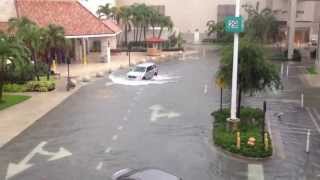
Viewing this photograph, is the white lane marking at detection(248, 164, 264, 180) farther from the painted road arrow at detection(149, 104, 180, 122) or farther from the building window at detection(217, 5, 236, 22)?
the building window at detection(217, 5, 236, 22)

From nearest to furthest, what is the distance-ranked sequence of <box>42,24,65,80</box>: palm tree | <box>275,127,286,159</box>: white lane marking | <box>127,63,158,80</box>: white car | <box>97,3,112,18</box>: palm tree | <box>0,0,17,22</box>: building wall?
<box>275,127,286,159</box>: white lane marking
<box>42,24,65,80</box>: palm tree
<box>127,63,158,80</box>: white car
<box>0,0,17,22</box>: building wall
<box>97,3,112,18</box>: palm tree

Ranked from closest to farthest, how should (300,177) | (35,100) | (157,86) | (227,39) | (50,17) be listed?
(300,177) → (35,100) → (157,86) → (50,17) → (227,39)

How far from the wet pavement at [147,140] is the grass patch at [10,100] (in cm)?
338

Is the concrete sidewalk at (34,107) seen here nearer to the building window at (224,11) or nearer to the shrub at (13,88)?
the shrub at (13,88)

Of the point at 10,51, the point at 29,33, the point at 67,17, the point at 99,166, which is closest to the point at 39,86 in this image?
the point at 29,33

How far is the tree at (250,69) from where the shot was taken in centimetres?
2681

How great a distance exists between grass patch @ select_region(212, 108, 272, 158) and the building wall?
3272 cm

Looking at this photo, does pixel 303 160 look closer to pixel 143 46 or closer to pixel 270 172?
pixel 270 172

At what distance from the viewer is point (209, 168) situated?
69.4 feet

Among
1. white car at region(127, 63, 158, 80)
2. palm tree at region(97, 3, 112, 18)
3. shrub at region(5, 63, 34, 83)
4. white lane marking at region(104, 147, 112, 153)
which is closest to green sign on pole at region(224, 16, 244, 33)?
white lane marking at region(104, 147, 112, 153)

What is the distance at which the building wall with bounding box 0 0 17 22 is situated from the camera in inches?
2138

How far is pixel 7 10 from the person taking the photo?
54.9 metres

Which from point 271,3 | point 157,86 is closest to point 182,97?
point 157,86

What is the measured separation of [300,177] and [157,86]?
2413 cm
